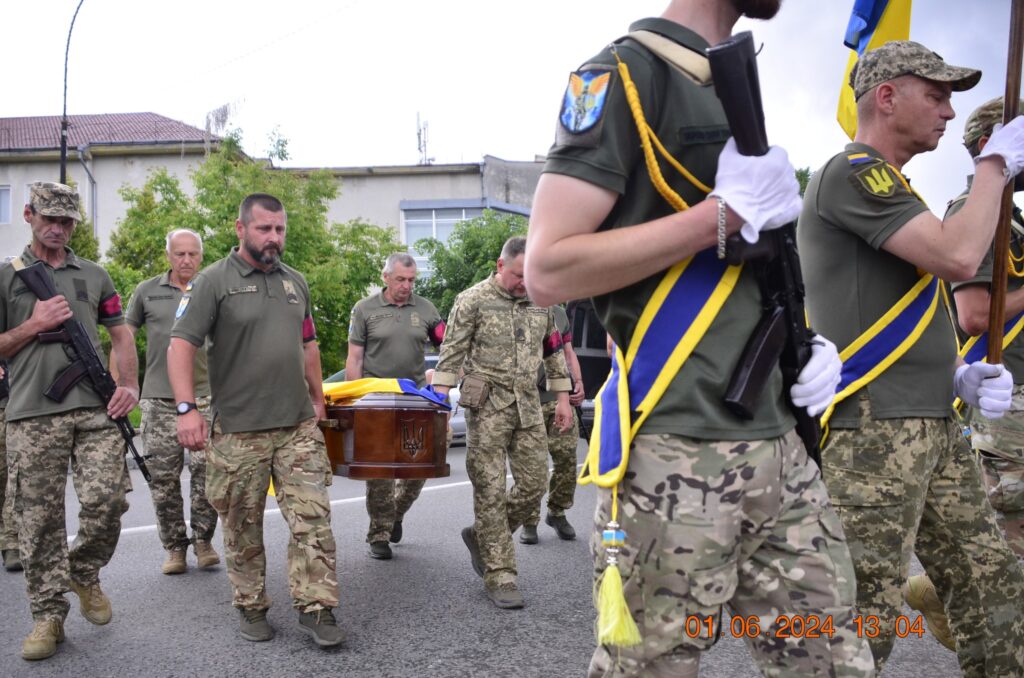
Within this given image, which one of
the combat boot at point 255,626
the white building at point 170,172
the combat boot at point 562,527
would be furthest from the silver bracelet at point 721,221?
the white building at point 170,172

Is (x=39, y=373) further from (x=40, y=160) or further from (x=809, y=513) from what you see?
(x=40, y=160)

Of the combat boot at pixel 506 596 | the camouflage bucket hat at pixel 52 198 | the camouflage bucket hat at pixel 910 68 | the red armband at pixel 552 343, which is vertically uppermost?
the camouflage bucket hat at pixel 910 68

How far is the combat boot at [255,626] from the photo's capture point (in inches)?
197

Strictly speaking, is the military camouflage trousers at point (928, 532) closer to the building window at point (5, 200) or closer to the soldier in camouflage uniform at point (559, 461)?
the soldier in camouflage uniform at point (559, 461)

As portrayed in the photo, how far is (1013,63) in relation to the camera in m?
3.09

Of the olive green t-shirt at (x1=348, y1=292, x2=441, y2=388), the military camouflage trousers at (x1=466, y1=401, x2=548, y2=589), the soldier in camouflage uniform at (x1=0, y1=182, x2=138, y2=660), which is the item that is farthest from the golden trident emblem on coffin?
the olive green t-shirt at (x1=348, y1=292, x2=441, y2=388)

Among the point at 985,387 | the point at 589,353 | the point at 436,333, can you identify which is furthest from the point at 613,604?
the point at 589,353

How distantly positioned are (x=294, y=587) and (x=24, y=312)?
2.04m

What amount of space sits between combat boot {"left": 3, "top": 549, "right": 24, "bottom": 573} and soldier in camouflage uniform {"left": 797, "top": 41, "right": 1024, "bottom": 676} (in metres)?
5.70

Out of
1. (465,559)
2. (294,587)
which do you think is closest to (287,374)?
(294,587)

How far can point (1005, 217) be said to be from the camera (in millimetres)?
3135

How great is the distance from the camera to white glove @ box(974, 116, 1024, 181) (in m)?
2.80

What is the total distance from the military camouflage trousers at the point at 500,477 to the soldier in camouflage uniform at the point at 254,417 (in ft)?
→ 3.60

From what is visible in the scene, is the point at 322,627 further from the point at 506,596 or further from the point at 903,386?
the point at 903,386
